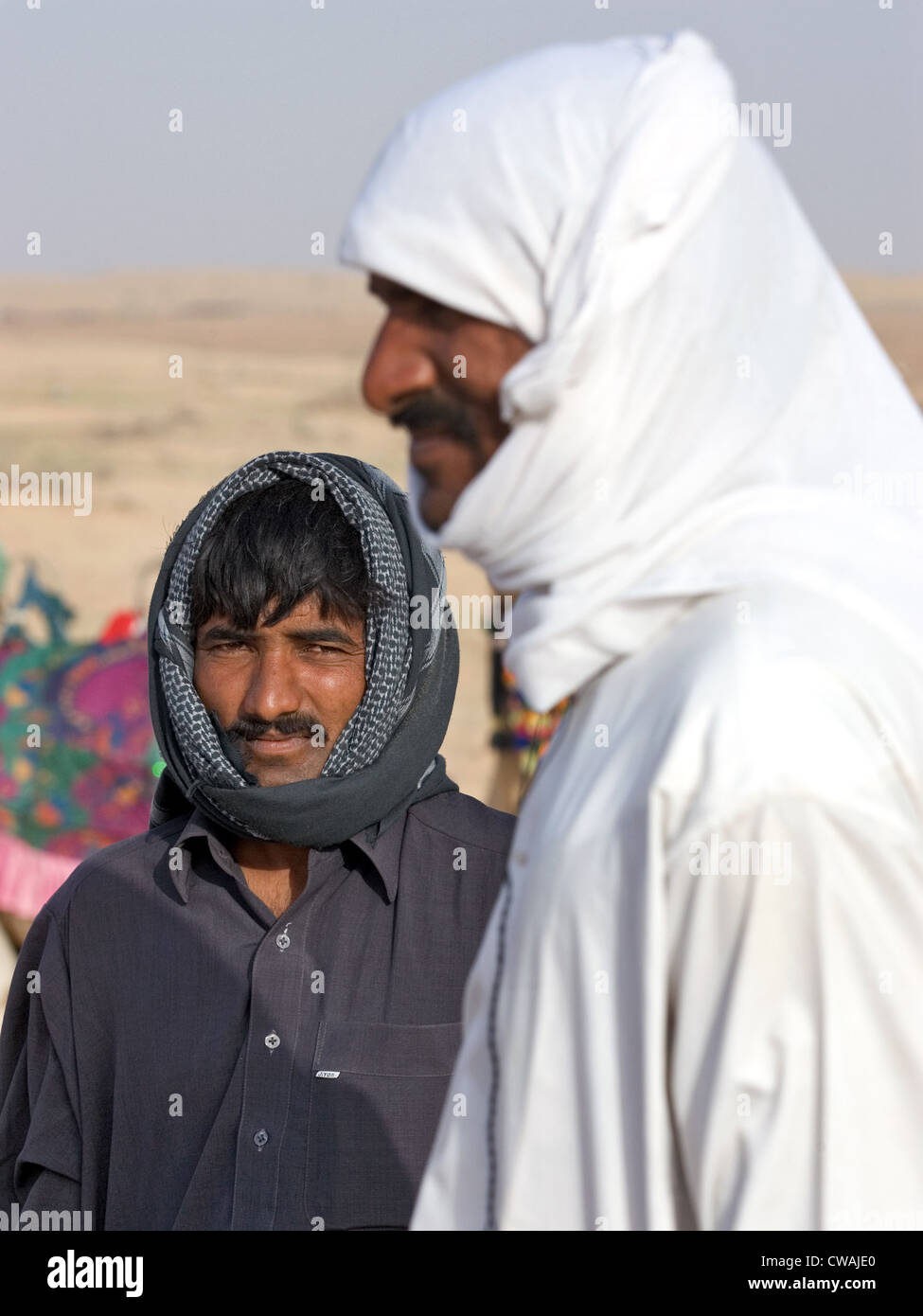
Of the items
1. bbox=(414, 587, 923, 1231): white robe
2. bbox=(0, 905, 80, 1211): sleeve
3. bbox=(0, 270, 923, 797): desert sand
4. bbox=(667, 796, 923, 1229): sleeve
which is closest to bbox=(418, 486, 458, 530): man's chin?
bbox=(414, 587, 923, 1231): white robe

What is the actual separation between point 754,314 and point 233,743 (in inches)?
61.7

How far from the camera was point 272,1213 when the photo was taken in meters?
2.32

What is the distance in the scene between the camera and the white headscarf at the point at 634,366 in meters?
1.29

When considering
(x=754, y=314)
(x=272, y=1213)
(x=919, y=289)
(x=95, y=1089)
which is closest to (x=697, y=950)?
(x=754, y=314)

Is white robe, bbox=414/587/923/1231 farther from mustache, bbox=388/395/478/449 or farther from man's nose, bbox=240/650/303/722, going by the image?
man's nose, bbox=240/650/303/722

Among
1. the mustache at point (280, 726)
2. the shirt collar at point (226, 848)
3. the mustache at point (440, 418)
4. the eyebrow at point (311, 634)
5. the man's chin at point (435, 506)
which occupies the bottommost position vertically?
the shirt collar at point (226, 848)

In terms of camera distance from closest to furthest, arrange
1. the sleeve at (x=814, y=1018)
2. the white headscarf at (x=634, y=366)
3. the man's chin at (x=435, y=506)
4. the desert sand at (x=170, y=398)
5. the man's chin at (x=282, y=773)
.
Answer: the sleeve at (x=814, y=1018), the white headscarf at (x=634, y=366), the man's chin at (x=435, y=506), the man's chin at (x=282, y=773), the desert sand at (x=170, y=398)

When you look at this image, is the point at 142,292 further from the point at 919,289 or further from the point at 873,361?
the point at 873,361

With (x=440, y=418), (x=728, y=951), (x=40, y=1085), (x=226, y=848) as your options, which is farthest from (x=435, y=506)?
(x=40, y=1085)

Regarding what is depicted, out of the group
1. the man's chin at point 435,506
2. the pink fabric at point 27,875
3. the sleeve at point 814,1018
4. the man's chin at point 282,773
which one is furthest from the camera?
the pink fabric at point 27,875

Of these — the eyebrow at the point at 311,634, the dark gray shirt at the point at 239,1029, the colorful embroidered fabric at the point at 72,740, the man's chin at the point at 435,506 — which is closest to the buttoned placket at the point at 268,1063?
the dark gray shirt at the point at 239,1029

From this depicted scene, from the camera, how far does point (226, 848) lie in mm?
2734

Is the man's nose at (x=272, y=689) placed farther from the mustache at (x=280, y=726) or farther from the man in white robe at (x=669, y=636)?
the man in white robe at (x=669, y=636)

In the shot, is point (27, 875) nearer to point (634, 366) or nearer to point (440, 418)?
point (440, 418)
